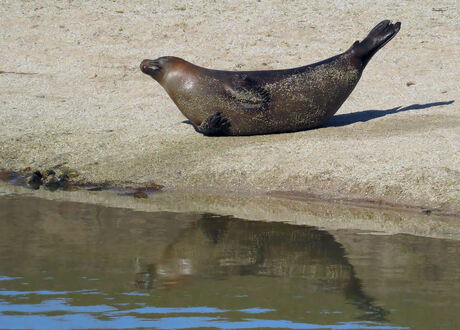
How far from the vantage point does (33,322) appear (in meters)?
4.98

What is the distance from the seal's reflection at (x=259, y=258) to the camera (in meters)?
5.84

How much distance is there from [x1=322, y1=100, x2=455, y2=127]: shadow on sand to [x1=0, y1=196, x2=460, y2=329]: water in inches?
162

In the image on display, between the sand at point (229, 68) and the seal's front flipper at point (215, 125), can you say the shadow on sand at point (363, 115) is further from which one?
the seal's front flipper at point (215, 125)

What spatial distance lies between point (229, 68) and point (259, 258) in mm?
8422

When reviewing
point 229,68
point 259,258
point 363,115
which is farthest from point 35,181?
point 229,68

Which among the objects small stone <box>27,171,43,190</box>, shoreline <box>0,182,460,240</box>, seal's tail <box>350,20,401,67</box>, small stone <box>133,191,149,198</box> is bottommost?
shoreline <box>0,182,460,240</box>

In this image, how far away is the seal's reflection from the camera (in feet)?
19.2

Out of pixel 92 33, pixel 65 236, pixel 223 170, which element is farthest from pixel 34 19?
pixel 65 236

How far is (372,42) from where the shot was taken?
38.1 ft

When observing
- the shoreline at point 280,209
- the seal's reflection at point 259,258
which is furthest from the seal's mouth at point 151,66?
the seal's reflection at point 259,258

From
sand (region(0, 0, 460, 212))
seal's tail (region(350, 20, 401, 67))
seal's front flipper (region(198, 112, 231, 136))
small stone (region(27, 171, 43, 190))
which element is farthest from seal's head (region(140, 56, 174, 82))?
seal's tail (region(350, 20, 401, 67))

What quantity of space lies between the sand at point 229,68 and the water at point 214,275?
6.09ft

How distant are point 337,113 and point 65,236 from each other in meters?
6.13

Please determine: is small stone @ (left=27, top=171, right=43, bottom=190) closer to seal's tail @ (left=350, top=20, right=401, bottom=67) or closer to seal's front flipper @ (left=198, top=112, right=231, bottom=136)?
seal's front flipper @ (left=198, top=112, right=231, bottom=136)
